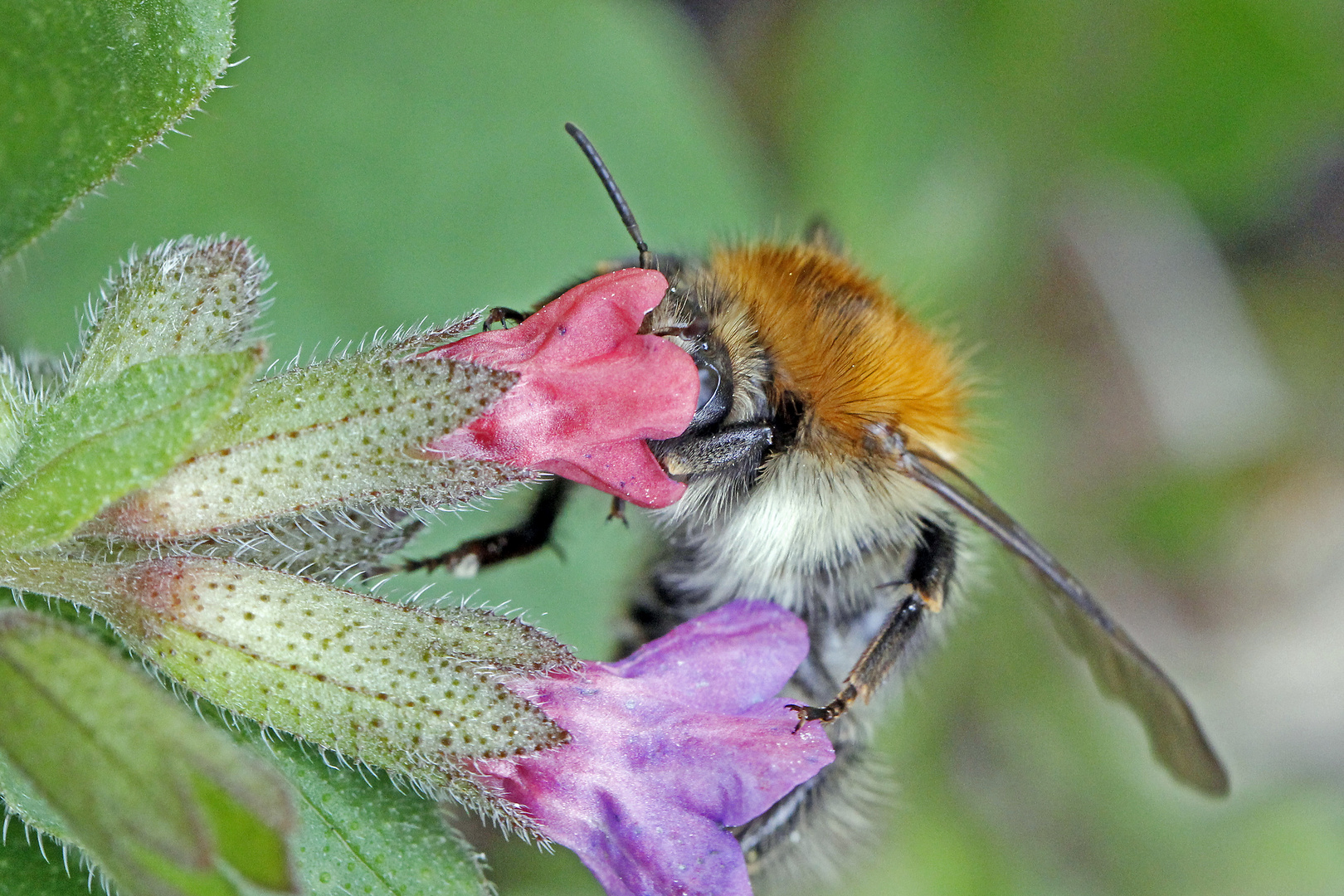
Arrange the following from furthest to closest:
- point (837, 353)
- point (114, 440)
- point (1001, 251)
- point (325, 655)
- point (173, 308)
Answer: point (1001, 251), point (837, 353), point (173, 308), point (325, 655), point (114, 440)

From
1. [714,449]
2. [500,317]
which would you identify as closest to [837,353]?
→ [714,449]

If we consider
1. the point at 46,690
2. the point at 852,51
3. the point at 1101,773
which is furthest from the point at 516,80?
the point at 1101,773

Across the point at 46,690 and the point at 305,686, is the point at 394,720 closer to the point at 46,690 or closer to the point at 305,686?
the point at 305,686

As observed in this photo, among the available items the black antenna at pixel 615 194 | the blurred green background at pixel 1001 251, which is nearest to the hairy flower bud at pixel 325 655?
the black antenna at pixel 615 194

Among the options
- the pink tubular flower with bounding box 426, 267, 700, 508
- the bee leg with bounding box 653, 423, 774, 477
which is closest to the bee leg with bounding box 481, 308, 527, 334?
the pink tubular flower with bounding box 426, 267, 700, 508

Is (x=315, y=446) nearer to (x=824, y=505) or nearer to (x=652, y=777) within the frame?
(x=652, y=777)

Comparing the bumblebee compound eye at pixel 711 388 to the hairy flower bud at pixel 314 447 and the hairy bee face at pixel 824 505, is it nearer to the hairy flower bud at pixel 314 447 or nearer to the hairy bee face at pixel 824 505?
the hairy bee face at pixel 824 505
